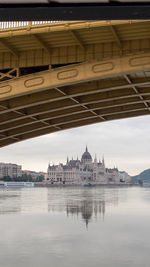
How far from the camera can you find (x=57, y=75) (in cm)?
1881

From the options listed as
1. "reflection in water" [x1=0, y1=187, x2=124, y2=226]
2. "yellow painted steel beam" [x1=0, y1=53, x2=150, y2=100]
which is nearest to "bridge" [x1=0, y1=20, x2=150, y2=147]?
"yellow painted steel beam" [x1=0, y1=53, x2=150, y2=100]

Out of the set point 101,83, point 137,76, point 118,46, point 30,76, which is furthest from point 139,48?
point 30,76

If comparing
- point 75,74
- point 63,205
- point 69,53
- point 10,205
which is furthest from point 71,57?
point 10,205

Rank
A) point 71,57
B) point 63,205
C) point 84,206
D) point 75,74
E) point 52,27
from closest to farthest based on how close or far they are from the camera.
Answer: point 52,27, point 75,74, point 71,57, point 84,206, point 63,205

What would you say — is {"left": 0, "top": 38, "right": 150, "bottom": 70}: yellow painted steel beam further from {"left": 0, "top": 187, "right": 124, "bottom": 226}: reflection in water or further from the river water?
{"left": 0, "top": 187, "right": 124, "bottom": 226}: reflection in water

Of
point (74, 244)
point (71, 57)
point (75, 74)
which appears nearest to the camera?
point (75, 74)

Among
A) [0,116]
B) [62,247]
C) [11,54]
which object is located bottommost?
[62,247]

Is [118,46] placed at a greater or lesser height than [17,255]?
greater

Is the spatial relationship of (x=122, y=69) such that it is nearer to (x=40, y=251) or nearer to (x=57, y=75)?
(x=57, y=75)

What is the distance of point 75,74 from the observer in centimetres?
1853

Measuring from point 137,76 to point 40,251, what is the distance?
11.1 m

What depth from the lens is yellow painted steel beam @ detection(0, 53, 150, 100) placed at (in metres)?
17.4

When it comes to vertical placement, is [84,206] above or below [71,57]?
below

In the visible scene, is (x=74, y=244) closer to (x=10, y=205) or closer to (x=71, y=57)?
(x=71, y=57)
